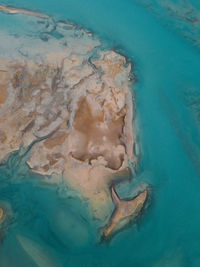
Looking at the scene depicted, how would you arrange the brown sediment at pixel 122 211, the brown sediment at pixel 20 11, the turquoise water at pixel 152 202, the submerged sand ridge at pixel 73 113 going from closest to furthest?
1. the turquoise water at pixel 152 202
2. the brown sediment at pixel 122 211
3. the submerged sand ridge at pixel 73 113
4. the brown sediment at pixel 20 11

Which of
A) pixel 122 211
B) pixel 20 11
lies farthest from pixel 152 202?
pixel 20 11

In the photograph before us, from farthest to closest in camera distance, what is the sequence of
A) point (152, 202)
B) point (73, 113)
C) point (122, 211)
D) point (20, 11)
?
1. point (20, 11)
2. point (73, 113)
3. point (152, 202)
4. point (122, 211)

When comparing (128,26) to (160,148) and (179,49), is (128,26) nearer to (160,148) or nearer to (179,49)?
(179,49)

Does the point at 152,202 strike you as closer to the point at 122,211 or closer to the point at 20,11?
the point at 122,211

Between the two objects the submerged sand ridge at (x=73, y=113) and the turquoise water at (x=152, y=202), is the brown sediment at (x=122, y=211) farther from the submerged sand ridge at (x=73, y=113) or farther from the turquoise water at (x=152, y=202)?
the turquoise water at (x=152, y=202)

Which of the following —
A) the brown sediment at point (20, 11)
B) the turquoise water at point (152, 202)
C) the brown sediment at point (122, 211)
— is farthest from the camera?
the brown sediment at point (20, 11)

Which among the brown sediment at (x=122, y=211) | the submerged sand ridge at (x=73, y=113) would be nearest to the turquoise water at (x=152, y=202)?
the brown sediment at (x=122, y=211)

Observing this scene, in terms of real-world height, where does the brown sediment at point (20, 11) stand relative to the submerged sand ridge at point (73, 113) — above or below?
above
